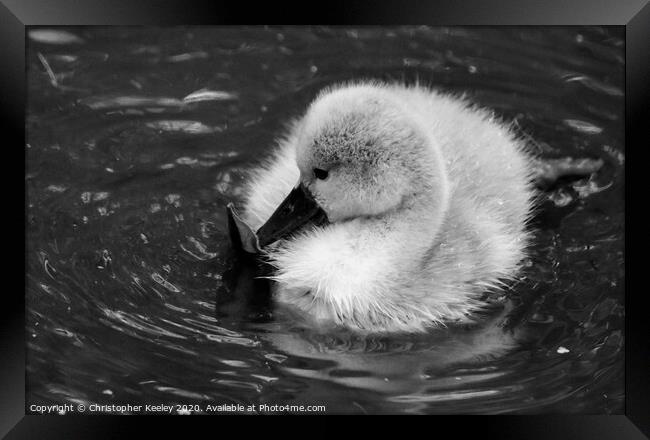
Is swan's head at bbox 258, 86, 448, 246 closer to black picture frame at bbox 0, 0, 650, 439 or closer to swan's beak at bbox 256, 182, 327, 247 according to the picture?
swan's beak at bbox 256, 182, 327, 247

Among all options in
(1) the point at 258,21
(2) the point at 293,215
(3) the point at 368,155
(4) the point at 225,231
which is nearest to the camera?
(1) the point at 258,21

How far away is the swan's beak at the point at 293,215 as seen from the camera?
381cm

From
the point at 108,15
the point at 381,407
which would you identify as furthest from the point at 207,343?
the point at 108,15

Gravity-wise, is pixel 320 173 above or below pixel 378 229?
above

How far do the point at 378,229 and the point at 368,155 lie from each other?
263mm

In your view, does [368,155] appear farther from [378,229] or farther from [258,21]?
[258,21]

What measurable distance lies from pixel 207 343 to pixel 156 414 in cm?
28

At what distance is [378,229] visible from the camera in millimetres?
3742

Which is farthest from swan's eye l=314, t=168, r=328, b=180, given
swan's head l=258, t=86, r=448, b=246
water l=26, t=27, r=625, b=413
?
water l=26, t=27, r=625, b=413

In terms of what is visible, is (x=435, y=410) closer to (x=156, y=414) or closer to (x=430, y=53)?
(x=156, y=414)

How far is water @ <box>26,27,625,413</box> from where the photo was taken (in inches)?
136

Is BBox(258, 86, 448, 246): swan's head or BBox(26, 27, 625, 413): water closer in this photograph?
BBox(26, 27, 625, 413): water

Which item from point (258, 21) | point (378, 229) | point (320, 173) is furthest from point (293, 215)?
point (258, 21)

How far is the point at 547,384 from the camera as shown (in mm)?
3477
